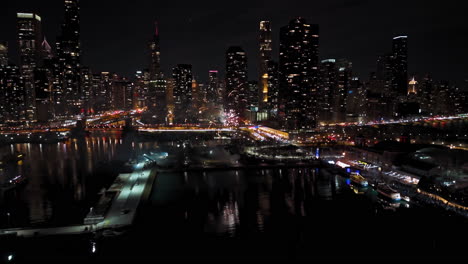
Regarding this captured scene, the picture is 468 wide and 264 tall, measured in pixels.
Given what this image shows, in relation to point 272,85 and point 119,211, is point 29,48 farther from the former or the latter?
point 119,211

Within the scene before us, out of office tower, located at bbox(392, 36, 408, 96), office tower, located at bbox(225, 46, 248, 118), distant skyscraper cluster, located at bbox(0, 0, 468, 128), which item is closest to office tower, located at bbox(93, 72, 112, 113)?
distant skyscraper cluster, located at bbox(0, 0, 468, 128)

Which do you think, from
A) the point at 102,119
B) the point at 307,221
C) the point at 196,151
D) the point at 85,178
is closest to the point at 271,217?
the point at 307,221

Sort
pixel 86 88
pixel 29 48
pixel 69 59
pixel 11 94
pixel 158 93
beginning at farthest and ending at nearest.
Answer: pixel 158 93 < pixel 86 88 < pixel 69 59 < pixel 29 48 < pixel 11 94

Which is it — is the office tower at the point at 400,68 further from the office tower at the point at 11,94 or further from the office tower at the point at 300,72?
the office tower at the point at 11,94

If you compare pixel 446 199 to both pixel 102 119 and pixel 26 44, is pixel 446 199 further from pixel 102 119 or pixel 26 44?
pixel 26 44

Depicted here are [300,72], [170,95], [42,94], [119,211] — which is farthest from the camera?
[170,95]

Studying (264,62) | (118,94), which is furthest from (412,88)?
(118,94)

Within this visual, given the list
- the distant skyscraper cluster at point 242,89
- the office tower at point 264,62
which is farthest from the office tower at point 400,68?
the office tower at point 264,62
